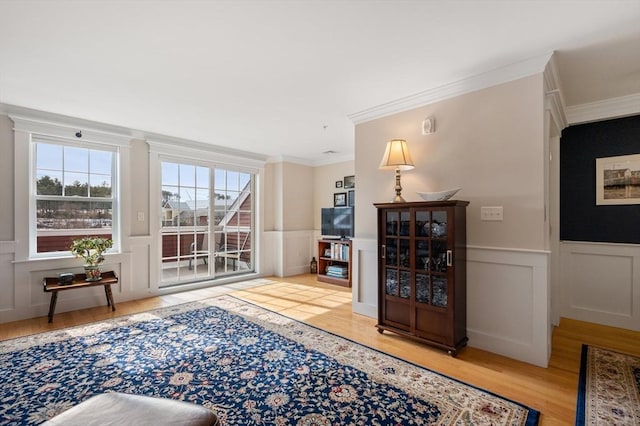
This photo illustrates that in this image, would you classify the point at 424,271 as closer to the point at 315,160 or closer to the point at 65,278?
the point at 65,278

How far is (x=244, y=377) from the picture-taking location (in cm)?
222

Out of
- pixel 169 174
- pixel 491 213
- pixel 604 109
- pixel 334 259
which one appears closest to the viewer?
pixel 491 213

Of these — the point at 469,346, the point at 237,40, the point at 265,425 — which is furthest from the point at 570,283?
the point at 237,40

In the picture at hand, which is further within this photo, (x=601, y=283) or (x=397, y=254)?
(x=601, y=283)

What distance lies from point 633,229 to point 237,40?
4.30 meters

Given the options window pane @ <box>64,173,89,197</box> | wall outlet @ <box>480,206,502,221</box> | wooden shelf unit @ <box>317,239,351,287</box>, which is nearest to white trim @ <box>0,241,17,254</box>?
window pane @ <box>64,173,89,197</box>

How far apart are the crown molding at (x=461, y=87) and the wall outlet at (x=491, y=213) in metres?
1.10

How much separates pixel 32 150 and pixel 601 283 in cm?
678

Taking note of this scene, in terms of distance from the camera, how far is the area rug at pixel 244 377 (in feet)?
5.99

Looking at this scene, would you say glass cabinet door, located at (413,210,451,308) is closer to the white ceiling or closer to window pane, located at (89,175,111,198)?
the white ceiling

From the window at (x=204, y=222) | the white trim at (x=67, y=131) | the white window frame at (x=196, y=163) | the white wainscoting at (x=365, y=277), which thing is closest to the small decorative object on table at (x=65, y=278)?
the white window frame at (x=196, y=163)

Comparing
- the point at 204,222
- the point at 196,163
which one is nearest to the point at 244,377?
the point at 204,222

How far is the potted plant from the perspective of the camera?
3.68 meters

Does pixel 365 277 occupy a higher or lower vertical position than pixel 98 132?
lower
